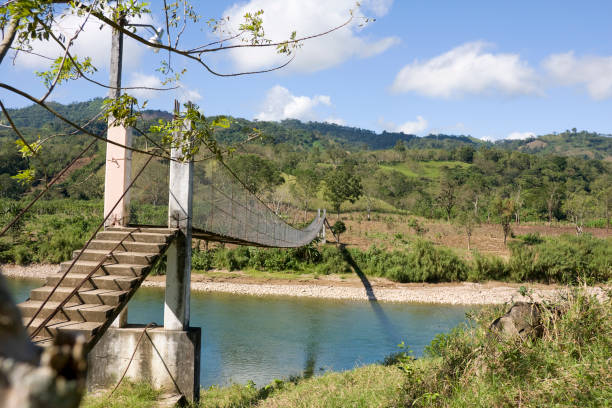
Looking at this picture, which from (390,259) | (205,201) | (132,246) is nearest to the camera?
(132,246)

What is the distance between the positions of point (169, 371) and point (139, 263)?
3.97 feet

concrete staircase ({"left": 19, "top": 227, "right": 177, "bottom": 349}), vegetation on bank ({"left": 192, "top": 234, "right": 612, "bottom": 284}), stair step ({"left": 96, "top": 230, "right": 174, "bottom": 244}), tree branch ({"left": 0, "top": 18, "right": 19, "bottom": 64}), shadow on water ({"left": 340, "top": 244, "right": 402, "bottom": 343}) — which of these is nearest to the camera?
tree branch ({"left": 0, "top": 18, "right": 19, "bottom": 64})

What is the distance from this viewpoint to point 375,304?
43.4 feet

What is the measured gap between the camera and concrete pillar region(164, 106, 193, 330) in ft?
13.9

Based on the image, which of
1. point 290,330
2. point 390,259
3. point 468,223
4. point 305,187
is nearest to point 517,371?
point 290,330

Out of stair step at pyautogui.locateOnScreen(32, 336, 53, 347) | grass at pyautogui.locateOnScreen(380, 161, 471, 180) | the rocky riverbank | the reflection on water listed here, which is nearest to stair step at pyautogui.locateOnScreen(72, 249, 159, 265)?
stair step at pyautogui.locateOnScreen(32, 336, 53, 347)

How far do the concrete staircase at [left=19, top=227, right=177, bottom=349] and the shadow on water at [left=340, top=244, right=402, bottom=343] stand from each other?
6431 millimetres

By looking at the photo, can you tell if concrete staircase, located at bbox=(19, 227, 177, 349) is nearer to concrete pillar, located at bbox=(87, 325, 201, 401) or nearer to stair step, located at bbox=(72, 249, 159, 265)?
stair step, located at bbox=(72, 249, 159, 265)

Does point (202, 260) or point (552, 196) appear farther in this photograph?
point (552, 196)

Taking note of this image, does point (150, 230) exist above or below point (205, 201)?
below

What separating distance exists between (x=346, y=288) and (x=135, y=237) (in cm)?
1140

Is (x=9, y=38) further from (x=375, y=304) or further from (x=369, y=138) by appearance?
(x=369, y=138)

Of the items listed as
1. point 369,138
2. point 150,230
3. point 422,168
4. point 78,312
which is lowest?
point 78,312

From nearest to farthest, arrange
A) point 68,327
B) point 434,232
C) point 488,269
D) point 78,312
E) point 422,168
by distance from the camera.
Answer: point 68,327, point 78,312, point 488,269, point 434,232, point 422,168
